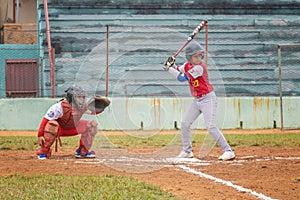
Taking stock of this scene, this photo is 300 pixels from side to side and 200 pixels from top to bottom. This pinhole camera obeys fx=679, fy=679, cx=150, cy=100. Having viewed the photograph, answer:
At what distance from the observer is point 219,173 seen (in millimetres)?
8406

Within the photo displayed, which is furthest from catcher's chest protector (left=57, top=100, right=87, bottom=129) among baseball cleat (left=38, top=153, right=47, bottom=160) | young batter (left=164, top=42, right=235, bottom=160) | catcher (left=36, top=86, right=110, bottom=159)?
young batter (left=164, top=42, right=235, bottom=160)

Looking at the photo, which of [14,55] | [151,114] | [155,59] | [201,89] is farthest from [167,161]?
[14,55]

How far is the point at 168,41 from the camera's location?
23000mm

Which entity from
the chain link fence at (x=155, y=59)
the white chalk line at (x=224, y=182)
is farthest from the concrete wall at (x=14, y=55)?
the white chalk line at (x=224, y=182)

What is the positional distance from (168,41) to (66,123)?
43.0ft

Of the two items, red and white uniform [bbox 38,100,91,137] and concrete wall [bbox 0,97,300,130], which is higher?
red and white uniform [bbox 38,100,91,137]

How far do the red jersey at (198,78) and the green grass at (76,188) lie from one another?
99.9 inches

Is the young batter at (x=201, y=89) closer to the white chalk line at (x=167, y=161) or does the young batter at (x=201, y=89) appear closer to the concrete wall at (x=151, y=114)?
the white chalk line at (x=167, y=161)

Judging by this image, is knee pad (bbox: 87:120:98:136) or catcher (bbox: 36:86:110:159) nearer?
catcher (bbox: 36:86:110:159)

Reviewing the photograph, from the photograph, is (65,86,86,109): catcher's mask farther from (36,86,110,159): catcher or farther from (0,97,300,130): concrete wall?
(0,97,300,130): concrete wall

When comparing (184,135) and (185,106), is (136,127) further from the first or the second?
(184,135)

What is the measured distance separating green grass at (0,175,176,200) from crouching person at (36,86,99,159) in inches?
80.0

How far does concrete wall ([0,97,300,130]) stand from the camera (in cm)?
1964

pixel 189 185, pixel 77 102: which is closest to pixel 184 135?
pixel 77 102
